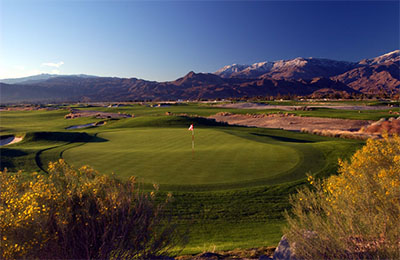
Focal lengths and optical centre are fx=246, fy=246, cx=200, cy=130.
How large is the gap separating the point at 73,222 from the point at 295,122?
51.7 meters

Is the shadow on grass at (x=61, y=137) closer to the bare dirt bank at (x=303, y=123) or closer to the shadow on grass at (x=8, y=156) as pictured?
the shadow on grass at (x=8, y=156)

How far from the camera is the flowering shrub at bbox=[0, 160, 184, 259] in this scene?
4.22 m

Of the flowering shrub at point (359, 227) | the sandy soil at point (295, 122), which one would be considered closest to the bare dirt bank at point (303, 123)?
the sandy soil at point (295, 122)

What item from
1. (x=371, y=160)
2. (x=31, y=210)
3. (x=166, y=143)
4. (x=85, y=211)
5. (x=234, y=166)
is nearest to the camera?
(x=31, y=210)

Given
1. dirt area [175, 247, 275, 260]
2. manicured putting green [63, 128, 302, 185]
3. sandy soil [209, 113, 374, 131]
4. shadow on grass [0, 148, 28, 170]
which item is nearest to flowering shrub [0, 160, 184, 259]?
dirt area [175, 247, 275, 260]

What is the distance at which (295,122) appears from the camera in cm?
5134

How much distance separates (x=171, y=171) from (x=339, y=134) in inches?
1055

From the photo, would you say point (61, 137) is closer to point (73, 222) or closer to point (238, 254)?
point (73, 222)

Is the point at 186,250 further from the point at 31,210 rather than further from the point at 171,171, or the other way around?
the point at 171,171

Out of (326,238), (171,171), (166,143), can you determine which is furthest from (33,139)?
(326,238)

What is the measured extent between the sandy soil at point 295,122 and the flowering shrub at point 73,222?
3761 centimetres

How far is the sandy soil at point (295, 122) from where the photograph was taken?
43.7m

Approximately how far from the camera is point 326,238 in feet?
16.0

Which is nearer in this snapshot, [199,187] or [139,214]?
[139,214]
